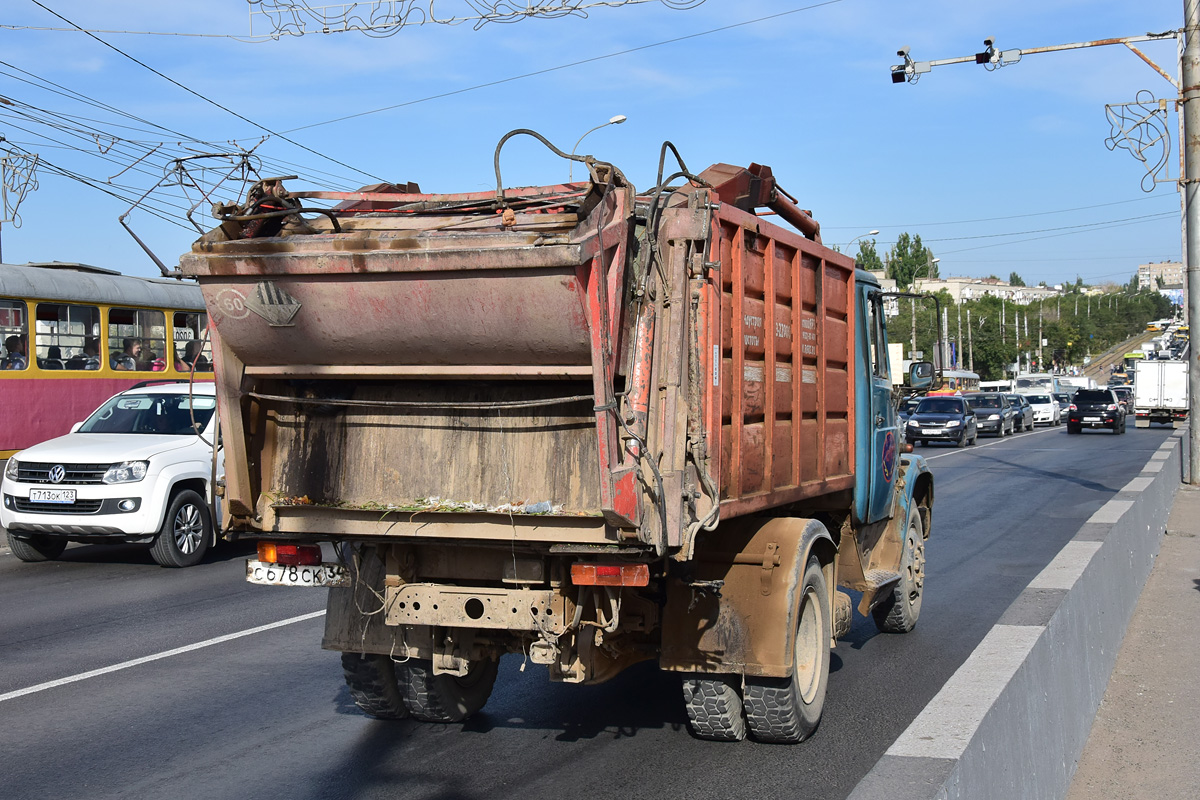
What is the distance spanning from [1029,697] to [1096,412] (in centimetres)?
4257

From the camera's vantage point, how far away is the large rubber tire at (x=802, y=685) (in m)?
5.55

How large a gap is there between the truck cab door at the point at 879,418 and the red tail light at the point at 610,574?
126 inches

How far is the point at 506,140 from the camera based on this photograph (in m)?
4.92

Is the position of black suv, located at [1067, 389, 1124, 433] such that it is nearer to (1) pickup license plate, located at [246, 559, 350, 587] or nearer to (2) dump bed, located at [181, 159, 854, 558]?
(2) dump bed, located at [181, 159, 854, 558]

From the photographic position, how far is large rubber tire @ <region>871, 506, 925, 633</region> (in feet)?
27.2

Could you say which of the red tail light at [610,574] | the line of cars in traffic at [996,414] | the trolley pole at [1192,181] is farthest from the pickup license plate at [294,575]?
the line of cars in traffic at [996,414]

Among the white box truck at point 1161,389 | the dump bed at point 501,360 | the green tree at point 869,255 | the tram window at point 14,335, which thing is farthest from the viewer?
the green tree at point 869,255

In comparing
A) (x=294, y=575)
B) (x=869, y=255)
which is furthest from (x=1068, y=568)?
(x=869, y=255)

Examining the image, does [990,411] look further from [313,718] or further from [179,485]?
[313,718]

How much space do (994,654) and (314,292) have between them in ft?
10.2

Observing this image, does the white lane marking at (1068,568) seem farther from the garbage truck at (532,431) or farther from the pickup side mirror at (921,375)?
the pickup side mirror at (921,375)

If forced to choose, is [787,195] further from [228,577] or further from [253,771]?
[228,577]

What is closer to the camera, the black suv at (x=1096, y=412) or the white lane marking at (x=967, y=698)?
the white lane marking at (x=967, y=698)

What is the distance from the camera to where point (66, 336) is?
1667cm
